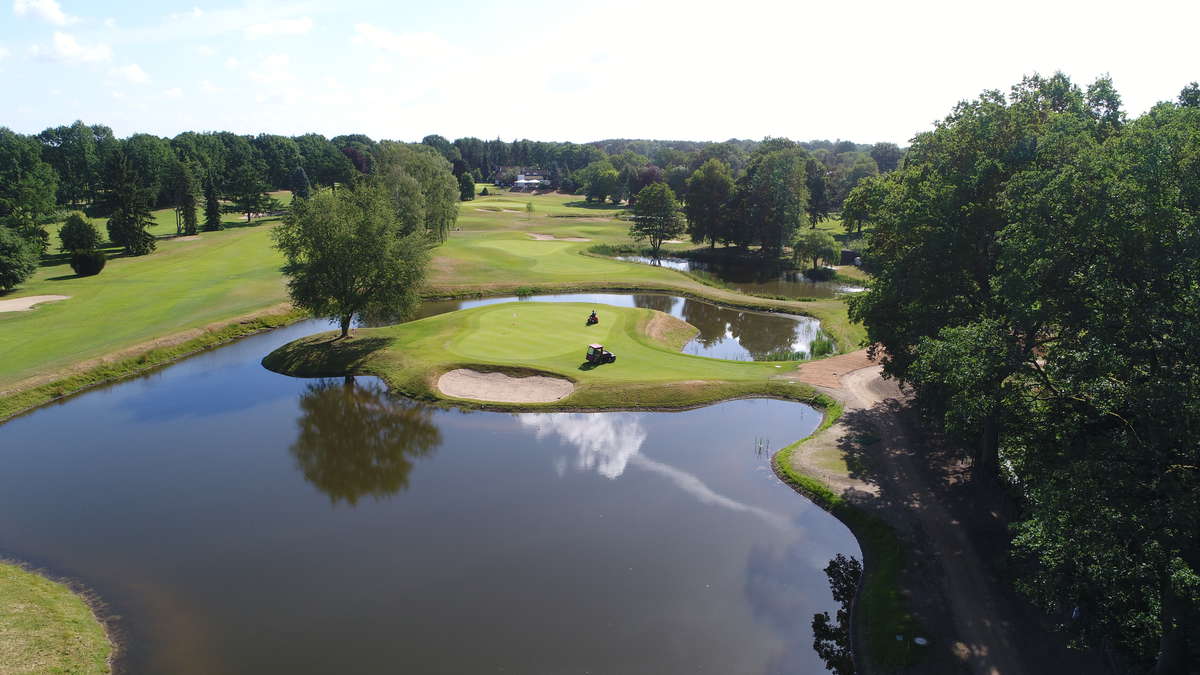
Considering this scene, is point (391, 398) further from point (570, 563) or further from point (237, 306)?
point (237, 306)

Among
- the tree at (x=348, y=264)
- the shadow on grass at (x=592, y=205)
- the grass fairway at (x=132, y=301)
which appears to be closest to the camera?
the grass fairway at (x=132, y=301)

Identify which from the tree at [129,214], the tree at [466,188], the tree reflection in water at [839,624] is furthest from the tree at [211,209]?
the tree reflection in water at [839,624]

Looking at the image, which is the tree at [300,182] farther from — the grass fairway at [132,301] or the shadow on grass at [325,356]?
the shadow on grass at [325,356]

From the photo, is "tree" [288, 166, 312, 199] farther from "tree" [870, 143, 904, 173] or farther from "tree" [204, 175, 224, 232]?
"tree" [870, 143, 904, 173]

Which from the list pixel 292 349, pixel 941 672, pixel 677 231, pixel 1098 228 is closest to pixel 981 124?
pixel 1098 228

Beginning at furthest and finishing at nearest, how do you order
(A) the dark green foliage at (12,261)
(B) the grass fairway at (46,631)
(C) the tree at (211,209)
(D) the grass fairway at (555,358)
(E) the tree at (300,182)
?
(E) the tree at (300,182), (C) the tree at (211,209), (A) the dark green foliage at (12,261), (D) the grass fairway at (555,358), (B) the grass fairway at (46,631)

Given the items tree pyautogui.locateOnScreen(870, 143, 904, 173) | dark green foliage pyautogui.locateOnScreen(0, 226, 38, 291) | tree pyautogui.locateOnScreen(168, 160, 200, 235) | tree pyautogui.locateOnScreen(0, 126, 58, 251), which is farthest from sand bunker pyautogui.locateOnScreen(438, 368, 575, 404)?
tree pyautogui.locateOnScreen(870, 143, 904, 173)
